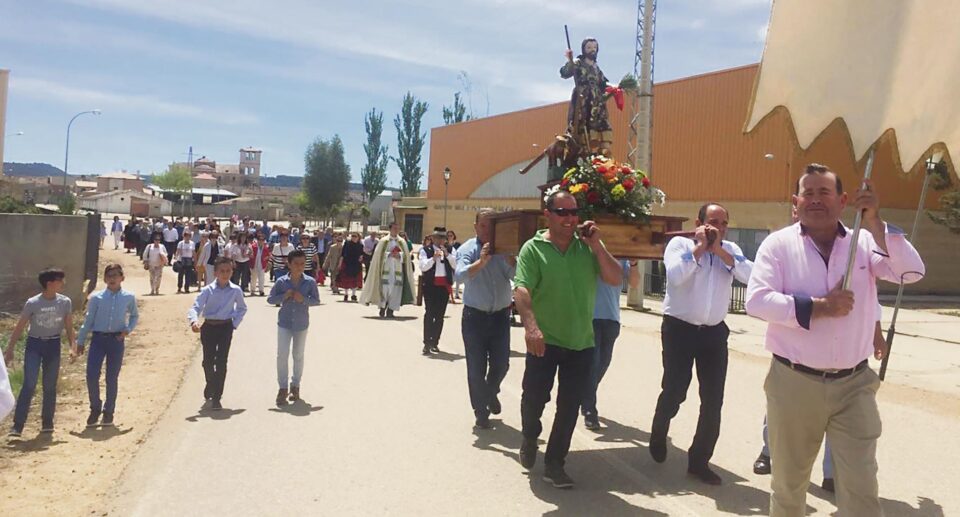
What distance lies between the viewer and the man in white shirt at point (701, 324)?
552 centimetres

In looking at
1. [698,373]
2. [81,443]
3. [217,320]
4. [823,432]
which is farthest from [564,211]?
[81,443]

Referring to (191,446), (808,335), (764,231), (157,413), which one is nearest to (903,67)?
(808,335)

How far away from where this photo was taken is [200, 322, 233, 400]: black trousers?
7.81 meters

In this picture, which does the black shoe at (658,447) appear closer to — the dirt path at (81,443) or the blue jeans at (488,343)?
the blue jeans at (488,343)

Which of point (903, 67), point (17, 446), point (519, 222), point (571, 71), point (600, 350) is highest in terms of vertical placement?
point (571, 71)

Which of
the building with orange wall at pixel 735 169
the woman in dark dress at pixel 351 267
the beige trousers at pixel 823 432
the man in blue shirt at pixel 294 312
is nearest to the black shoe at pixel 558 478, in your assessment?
the beige trousers at pixel 823 432

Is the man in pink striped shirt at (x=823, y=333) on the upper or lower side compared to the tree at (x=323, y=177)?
lower

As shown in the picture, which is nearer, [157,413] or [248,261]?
[157,413]

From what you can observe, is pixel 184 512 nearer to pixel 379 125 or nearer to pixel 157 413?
pixel 157 413

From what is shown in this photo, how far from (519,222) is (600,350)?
5.55 feet

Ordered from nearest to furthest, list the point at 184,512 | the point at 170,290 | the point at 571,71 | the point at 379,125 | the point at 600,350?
the point at 184,512 → the point at 600,350 → the point at 571,71 → the point at 170,290 → the point at 379,125

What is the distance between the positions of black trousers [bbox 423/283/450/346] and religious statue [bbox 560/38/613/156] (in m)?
4.45

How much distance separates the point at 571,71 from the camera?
7.58m

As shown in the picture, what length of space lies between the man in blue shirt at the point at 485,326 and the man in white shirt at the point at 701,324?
5.55ft
